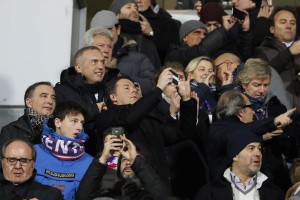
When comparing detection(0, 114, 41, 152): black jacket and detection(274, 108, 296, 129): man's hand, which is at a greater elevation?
detection(274, 108, 296, 129): man's hand

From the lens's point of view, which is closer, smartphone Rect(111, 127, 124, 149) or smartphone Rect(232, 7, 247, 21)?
smartphone Rect(111, 127, 124, 149)

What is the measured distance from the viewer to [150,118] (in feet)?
43.2

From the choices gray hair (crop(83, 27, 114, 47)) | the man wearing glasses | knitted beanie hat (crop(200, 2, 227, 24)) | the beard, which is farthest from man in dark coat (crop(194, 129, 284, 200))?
knitted beanie hat (crop(200, 2, 227, 24))

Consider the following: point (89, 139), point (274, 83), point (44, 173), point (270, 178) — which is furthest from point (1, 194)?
point (274, 83)

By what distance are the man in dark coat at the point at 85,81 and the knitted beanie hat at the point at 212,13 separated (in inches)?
142

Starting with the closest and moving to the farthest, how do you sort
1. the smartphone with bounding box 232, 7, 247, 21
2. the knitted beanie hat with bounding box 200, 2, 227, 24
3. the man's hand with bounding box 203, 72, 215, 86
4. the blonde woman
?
the blonde woman → the man's hand with bounding box 203, 72, 215, 86 → the smartphone with bounding box 232, 7, 247, 21 → the knitted beanie hat with bounding box 200, 2, 227, 24

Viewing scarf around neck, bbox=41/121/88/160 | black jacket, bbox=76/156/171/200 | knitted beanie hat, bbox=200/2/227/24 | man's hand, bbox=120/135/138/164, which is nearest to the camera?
black jacket, bbox=76/156/171/200

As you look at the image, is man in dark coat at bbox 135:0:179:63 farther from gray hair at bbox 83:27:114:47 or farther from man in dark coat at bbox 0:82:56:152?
man in dark coat at bbox 0:82:56:152

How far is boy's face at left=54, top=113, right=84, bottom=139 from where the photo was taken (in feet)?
40.8

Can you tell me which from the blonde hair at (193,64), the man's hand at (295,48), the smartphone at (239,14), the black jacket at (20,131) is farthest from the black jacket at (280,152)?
the smartphone at (239,14)

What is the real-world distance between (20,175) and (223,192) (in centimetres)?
198

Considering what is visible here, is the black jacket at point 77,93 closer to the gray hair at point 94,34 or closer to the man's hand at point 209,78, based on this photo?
the gray hair at point 94,34

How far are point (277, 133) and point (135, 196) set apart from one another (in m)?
2.21

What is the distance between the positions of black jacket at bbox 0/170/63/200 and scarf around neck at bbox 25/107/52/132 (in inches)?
59.5
